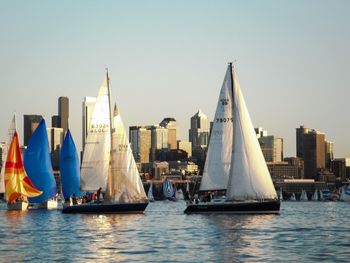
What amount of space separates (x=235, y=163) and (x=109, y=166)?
14.3 meters

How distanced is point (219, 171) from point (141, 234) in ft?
66.2

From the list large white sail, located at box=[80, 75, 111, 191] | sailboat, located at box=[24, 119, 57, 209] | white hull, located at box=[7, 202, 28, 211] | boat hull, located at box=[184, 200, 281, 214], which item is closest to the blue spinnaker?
sailboat, located at box=[24, 119, 57, 209]

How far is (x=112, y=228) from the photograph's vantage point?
2569 inches

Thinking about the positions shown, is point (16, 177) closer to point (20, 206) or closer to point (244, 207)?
point (20, 206)

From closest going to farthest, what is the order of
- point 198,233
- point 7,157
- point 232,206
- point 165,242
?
1. point 165,242
2. point 198,233
3. point 232,206
4. point 7,157

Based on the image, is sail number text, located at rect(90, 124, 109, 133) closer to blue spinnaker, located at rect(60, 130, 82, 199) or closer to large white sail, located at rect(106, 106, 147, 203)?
large white sail, located at rect(106, 106, 147, 203)

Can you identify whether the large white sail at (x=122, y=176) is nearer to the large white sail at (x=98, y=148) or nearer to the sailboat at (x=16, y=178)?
the large white sail at (x=98, y=148)

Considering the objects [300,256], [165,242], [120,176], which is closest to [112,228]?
[165,242]

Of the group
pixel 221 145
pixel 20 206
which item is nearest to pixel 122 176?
pixel 221 145

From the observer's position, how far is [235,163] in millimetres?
76812

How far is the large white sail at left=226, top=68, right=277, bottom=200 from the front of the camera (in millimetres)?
76688

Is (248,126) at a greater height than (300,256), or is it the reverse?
(248,126)

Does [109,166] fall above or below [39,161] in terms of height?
below

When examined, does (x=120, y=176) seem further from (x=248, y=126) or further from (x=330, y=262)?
(x=330, y=262)
